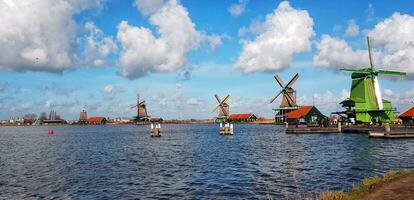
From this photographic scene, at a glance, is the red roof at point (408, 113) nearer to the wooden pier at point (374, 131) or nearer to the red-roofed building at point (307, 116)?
the wooden pier at point (374, 131)

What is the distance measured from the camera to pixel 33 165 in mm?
36625

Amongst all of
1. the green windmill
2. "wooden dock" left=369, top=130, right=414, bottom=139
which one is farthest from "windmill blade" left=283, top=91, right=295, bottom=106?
"wooden dock" left=369, top=130, right=414, bottom=139

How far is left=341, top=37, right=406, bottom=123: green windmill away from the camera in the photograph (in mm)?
89688

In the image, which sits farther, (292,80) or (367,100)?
(292,80)

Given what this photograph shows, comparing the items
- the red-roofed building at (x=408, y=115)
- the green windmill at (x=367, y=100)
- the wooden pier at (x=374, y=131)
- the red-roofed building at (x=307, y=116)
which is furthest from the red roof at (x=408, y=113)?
the red-roofed building at (x=307, y=116)

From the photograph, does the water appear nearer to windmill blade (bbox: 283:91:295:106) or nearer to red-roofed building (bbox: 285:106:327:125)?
red-roofed building (bbox: 285:106:327:125)

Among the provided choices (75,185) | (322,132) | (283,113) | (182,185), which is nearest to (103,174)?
(75,185)

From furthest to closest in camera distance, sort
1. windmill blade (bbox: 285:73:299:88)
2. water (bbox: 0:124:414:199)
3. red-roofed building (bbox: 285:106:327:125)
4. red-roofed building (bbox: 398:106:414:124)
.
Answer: windmill blade (bbox: 285:73:299:88) → red-roofed building (bbox: 285:106:327:125) → red-roofed building (bbox: 398:106:414:124) → water (bbox: 0:124:414:199)

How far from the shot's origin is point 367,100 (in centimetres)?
8988

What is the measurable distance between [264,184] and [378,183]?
8073 millimetres

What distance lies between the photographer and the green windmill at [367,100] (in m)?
89.7

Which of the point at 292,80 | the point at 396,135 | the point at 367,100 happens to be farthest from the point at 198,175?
the point at 292,80

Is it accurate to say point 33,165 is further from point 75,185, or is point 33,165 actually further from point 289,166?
point 289,166

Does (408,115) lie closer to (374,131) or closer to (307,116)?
(374,131)
